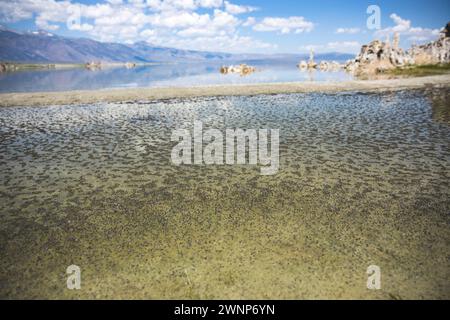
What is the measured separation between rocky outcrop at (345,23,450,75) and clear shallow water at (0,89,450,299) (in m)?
101

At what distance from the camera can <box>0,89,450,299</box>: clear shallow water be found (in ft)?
26.7

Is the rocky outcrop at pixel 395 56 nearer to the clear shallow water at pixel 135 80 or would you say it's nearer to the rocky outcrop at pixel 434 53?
the rocky outcrop at pixel 434 53

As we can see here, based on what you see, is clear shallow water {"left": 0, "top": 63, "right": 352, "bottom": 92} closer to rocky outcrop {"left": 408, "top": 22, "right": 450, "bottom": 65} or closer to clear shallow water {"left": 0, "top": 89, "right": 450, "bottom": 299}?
rocky outcrop {"left": 408, "top": 22, "right": 450, "bottom": 65}

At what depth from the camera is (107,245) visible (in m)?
9.84

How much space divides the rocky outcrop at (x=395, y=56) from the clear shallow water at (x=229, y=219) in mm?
100989

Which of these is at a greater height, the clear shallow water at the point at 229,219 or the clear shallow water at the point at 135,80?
the clear shallow water at the point at 135,80

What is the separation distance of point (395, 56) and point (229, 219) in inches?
4905

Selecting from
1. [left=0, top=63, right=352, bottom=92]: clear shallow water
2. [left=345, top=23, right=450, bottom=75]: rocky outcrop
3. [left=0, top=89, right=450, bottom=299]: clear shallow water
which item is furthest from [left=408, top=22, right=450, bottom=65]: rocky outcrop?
[left=0, top=89, right=450, bottom=299]: clear shallow water

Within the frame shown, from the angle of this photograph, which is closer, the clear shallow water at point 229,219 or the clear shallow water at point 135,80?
the clear shallow water at point 229,219

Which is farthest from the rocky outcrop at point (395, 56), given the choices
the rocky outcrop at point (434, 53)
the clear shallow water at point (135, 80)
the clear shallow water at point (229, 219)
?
the clear shallow water at point (229, 219)

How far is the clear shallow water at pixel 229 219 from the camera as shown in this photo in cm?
815

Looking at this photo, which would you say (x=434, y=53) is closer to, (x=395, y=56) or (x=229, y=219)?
(x=395, y=56)
